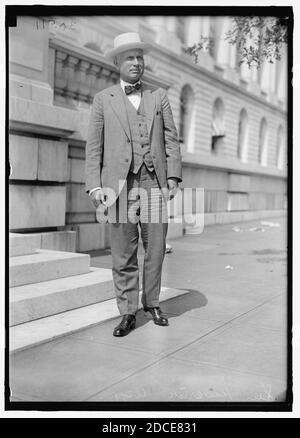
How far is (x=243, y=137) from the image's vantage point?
27.0 m

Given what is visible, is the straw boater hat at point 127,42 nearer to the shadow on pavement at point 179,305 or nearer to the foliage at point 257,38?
the foliage at point 257,38

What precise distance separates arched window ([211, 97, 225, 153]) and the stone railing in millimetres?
14102

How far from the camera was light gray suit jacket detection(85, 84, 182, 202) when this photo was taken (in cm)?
376

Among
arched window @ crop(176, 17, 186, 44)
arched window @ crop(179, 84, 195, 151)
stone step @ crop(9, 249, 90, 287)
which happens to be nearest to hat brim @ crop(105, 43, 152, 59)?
arched window @ crop(176, 17, 186, 44)

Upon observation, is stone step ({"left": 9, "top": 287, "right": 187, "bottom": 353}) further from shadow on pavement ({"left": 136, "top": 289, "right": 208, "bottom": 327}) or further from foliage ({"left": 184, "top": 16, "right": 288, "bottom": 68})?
foliage ({"left": 184, "top": 16, "right": 288, "bottom": 68})

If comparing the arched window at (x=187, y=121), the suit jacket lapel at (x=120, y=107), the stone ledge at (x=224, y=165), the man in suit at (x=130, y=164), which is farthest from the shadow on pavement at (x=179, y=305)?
the arched window at (x=187, y=121)

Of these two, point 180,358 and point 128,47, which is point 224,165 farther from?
point 180,358

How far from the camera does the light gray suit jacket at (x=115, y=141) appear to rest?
3.76m

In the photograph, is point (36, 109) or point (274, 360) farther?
point (36, 109)

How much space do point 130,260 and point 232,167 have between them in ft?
33.8

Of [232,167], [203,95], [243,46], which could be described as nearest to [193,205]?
[232,167]

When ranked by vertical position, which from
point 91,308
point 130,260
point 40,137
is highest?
point 40,137

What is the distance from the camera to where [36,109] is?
6.08 m

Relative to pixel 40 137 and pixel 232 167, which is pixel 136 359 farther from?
pixel 232 167
